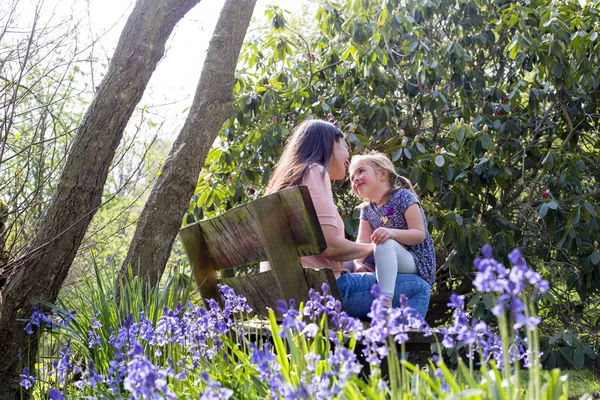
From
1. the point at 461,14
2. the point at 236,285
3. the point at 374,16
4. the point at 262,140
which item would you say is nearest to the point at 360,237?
→ the point at 236,285

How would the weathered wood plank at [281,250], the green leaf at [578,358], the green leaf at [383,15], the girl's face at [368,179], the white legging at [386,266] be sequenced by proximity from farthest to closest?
the green leaf at [383,15] < the green leaf at [578,358] < the girl's face at [368,179] < the white legging at [386,266] < the weathered wood plank at [281,250]

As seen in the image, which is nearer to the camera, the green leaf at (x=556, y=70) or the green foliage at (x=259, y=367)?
the green foliage at (x=259, y=367)

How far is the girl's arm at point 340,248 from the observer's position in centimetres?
324

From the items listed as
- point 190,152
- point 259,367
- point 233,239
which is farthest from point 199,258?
point 259,367

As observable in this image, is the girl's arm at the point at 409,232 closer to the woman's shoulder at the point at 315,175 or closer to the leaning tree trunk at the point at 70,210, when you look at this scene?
the woman's shoulder at the point at 315,175

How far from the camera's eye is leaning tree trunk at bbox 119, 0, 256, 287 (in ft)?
15.2

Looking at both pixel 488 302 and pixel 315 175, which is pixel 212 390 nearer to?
pixel 315 175

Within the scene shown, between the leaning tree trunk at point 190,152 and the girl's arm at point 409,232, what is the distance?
5.25 ft

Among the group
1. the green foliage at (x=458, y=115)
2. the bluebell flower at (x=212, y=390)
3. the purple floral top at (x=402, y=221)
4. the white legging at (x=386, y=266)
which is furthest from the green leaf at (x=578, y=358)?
the bluebell flower at (x=212, y=390)

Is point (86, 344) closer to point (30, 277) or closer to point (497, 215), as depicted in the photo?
point (30, 277)

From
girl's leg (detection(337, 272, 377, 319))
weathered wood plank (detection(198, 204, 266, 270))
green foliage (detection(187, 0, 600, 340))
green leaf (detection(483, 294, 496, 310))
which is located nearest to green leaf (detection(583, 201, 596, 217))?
green foliage (detection(187, 0, 600, 340))

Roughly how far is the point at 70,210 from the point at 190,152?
1.15 metres

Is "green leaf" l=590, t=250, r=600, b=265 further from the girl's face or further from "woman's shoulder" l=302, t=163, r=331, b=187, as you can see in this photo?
"woman's shoulder" l=302, t=163, r=331, b=187

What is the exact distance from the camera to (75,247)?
3941 millimetres
